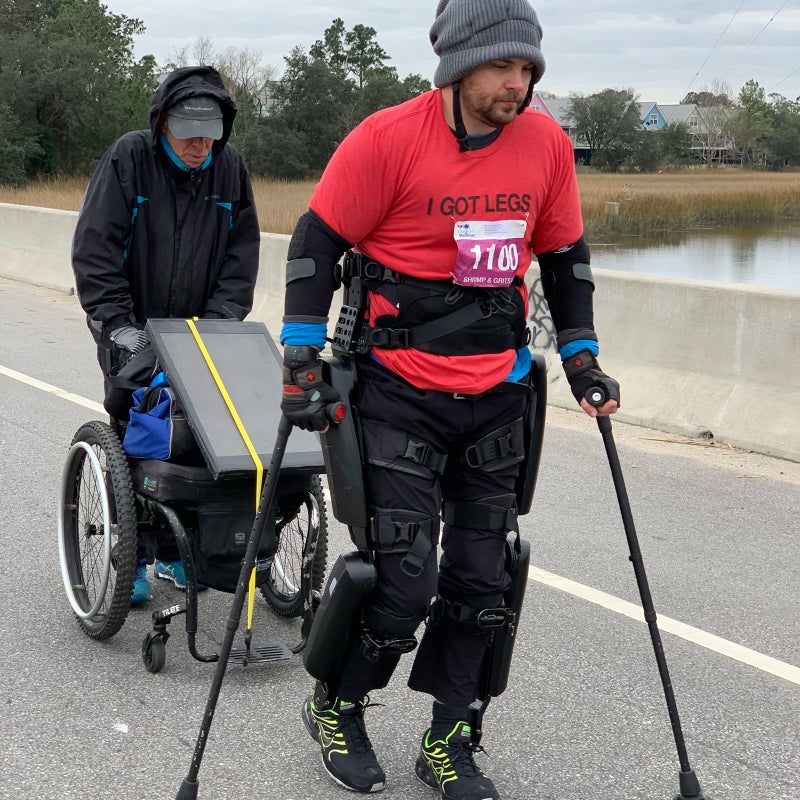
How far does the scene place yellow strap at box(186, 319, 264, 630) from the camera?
3.71 meters

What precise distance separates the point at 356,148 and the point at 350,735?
158 centimetres

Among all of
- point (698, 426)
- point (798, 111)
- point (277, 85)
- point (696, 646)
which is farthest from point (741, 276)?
point (798, 111)

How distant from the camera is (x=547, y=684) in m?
3.86

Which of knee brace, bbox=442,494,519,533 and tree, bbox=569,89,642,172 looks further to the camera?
tree, bbox=569,89,642,172

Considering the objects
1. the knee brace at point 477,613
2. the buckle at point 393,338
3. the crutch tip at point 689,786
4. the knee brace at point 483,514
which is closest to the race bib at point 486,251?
the buckle at point 393,338

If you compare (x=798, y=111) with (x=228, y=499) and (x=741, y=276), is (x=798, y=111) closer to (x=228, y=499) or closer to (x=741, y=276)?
(x=741, y=276)

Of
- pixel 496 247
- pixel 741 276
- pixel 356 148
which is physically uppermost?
pixel 356 148

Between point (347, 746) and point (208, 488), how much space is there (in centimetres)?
99

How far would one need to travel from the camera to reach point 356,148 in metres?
2.94

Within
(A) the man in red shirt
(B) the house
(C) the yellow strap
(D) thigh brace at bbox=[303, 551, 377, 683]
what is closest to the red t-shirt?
(A) the man in red shirt

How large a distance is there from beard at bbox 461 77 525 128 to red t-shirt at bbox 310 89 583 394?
9 centimetres

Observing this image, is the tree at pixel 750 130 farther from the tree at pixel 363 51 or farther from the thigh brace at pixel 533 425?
the thigh brace at pixel 533 425

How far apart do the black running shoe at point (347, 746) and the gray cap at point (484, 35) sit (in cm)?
171

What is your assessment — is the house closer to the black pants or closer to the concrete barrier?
the concrete barrier
